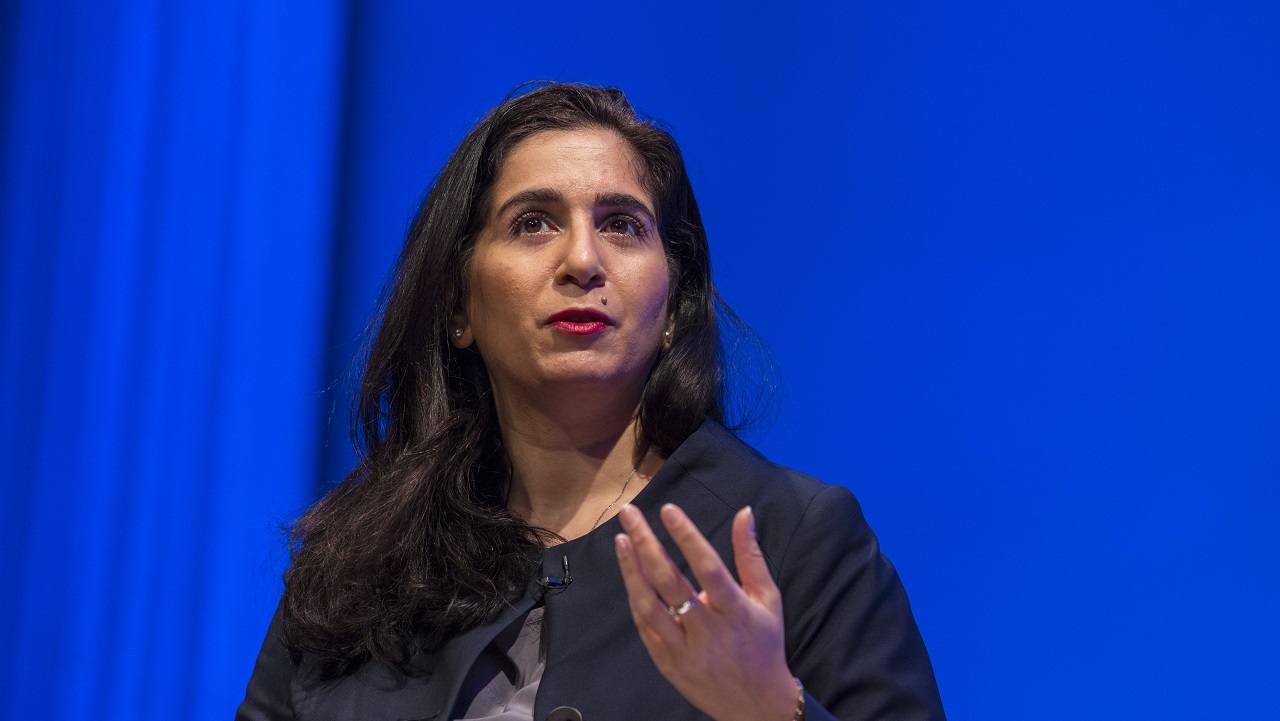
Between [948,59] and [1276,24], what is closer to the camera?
[1276,24]

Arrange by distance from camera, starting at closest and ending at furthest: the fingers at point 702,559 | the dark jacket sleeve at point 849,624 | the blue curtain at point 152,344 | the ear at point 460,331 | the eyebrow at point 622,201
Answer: the fingers at point 702,559
the dark jacket sleeve at point 849,624
the eyebrow at point 622,201
the ear at point 460,331
the blue curtain at point 152,344

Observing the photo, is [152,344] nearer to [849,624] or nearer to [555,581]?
[555,581]

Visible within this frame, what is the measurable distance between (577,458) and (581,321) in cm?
22

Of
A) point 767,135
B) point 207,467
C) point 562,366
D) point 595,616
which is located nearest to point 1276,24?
point 767,135

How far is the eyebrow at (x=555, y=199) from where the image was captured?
5.78ft

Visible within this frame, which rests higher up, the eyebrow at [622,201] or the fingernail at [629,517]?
the eyebrow at [622,201]

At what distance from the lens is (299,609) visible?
1.74 meters

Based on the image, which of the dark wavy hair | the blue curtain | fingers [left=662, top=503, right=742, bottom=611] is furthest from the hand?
the blue curtain

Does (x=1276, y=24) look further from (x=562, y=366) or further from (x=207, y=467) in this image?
(x=207, y=467)

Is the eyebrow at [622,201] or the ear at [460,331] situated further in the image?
the ear at [460,331]

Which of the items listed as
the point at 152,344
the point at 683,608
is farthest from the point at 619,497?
the point at 152,344

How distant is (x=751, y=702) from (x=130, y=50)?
79.6 inches

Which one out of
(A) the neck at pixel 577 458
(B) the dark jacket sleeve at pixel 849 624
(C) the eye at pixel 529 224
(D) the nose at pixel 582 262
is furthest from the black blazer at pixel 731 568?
(C) the eye at pixel 529 224

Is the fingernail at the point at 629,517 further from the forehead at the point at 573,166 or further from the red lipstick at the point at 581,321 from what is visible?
the forehead at the point at 573,166
